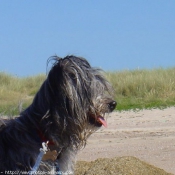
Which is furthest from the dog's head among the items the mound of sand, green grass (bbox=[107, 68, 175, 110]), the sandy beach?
green grass (bbox=[107, 68, 175, 110])

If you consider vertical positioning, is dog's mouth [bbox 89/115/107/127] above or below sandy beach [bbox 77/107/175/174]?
above

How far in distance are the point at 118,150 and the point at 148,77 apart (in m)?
12.4

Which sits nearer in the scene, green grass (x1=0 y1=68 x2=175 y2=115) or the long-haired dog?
the long-haired dog

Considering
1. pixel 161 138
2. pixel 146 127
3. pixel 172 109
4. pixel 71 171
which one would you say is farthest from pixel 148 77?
pixel 71 171

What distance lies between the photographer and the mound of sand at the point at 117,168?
7.33 meters

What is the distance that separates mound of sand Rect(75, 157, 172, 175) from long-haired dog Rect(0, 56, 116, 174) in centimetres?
306

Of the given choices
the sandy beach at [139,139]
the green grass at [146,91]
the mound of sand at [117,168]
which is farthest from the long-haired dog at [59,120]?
the green grass at [146,91]

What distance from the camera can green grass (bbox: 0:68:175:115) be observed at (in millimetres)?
18469

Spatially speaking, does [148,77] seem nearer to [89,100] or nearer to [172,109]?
[172,109]

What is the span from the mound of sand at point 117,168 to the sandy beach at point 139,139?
34.6 inches

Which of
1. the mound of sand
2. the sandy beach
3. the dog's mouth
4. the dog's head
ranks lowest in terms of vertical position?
the sandy beach

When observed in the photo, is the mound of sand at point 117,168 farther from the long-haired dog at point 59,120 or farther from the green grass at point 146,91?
the green grass at point 146,91

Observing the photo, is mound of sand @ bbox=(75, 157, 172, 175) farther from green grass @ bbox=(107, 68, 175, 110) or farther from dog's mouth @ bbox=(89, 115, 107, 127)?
green grass @ bbox=(107, 68, 175, 110)

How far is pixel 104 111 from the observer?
167 inches
